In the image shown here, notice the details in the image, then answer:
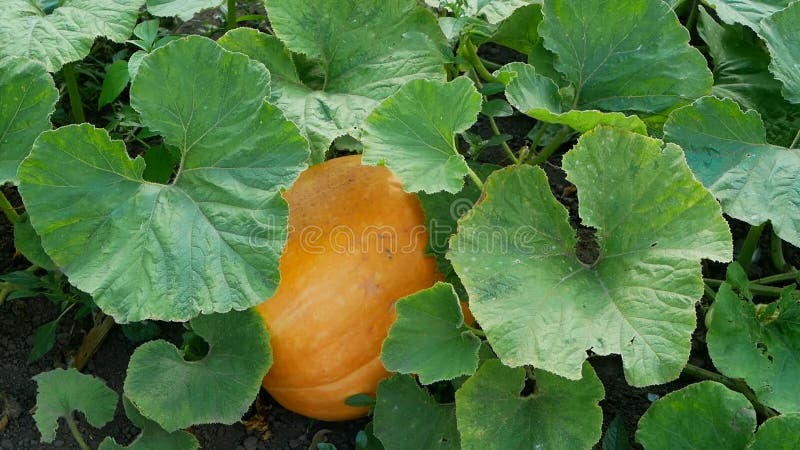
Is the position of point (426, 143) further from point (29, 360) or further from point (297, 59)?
point (29, 360)

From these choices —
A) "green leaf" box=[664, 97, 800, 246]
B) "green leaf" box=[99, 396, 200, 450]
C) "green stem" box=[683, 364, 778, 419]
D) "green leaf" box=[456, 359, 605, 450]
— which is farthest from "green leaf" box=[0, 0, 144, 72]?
"green stem" box=[683, 364, 778, 419]

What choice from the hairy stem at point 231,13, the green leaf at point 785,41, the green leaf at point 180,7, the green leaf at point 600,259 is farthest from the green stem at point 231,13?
the green leaf at point 785,41

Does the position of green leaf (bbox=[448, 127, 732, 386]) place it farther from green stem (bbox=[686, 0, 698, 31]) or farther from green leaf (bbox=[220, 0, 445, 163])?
green stem (bbox=[686, 0, 698, 31])

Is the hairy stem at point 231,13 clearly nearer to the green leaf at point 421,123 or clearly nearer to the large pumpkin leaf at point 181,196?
the large pumpkin leaf at point 181,196

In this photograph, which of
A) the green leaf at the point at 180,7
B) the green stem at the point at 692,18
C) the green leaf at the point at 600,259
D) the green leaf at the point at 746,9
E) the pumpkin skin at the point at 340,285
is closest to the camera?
the green leaf at the point at 600,259

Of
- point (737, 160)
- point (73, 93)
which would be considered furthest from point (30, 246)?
point (737, 160)
